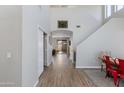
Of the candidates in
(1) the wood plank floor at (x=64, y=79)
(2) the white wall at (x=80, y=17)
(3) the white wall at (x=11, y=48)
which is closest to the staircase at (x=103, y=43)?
(1) the wood plank floor at (x=64, y=79)

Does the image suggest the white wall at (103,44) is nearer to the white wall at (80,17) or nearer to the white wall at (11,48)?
the white wall at (80,17)

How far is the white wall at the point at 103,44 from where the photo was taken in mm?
9547

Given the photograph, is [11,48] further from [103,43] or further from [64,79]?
[103,43]

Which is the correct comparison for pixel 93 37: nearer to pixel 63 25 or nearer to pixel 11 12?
pixel 63 25

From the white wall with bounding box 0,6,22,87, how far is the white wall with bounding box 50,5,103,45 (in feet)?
26.0

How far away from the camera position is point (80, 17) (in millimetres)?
11625

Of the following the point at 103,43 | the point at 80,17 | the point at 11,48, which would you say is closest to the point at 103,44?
the point at 103,43

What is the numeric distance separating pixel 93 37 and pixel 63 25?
2679 millimetres

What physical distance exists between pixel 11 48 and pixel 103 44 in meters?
6.76

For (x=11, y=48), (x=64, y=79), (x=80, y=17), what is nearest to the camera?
(x=11, y=48)

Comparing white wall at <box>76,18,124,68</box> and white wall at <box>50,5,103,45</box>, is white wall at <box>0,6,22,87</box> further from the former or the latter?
white wall at <box>50,5,103,45</box>

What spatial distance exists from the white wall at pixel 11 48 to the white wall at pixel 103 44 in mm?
6246
